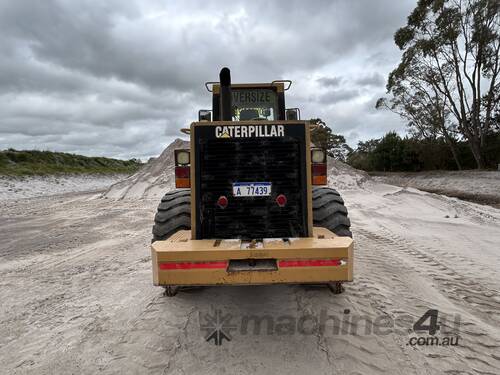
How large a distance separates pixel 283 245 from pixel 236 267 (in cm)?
46

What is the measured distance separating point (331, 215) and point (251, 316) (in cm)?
147

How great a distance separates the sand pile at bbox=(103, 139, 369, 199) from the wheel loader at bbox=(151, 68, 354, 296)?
13.2 m

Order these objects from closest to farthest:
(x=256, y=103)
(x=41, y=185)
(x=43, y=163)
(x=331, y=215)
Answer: (x=331, y=215) < (x=256, y=103) < (x=41, y=185) < (x=43, y=163)

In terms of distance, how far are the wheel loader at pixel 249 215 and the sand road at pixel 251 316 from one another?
0.44m

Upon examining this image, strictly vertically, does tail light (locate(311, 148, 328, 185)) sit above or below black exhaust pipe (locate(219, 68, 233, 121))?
below

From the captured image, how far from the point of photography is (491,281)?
4855 mm

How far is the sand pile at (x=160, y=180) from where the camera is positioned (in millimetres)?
17594

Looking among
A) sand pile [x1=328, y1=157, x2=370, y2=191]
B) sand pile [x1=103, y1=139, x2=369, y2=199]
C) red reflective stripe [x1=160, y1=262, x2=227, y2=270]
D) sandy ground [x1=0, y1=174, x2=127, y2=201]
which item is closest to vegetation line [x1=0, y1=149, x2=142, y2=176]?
sandy ground [x1=0, y1=174, x2=127, y2=201]

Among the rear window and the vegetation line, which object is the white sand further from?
the vegetation line

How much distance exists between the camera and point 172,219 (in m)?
4.30

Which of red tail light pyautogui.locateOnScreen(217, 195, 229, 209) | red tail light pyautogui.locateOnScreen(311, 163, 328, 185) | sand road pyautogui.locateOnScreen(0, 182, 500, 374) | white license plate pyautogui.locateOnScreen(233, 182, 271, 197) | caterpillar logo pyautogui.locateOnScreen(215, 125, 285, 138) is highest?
caterpillar logo pyautogui.locateOnScreen(215, 125, 285, 138)

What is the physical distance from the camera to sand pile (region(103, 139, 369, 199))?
17594 mm

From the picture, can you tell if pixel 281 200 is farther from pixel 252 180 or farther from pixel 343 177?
pixel 343 177

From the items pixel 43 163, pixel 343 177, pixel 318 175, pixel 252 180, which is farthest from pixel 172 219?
pixel 43 163
